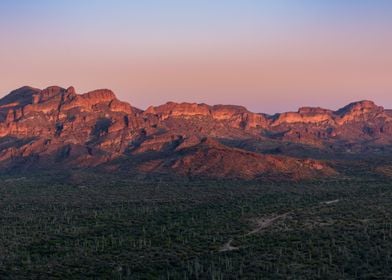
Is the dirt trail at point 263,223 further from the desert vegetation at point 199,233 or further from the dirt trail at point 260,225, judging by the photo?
the desert vegetation at point 199,233

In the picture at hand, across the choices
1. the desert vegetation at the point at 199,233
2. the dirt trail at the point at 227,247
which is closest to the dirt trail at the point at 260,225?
the dirt trail at the point at 227,247

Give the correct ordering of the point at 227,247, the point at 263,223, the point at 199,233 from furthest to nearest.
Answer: the point at 263,223
the point at 199,233
the point at 227,247

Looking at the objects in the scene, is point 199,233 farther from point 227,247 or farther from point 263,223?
point 263,223

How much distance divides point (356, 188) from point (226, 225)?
55.6 metres

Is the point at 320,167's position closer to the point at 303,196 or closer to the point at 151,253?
the point at 303,196

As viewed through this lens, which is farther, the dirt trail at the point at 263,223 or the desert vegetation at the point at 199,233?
the dirt trail at the point at 263,223

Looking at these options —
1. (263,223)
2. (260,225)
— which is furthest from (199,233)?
(263,223)

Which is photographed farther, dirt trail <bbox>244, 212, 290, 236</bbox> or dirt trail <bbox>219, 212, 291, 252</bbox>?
dirt trail <bbox>244, 212, 290, 236</bbox>

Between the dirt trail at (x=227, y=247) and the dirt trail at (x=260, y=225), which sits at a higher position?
the dirt trail at (x=260, y=225)

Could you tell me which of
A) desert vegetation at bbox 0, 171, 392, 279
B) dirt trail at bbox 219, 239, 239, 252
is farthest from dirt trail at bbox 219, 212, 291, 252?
desert vegetation at bbox 0, 171, 392, 279

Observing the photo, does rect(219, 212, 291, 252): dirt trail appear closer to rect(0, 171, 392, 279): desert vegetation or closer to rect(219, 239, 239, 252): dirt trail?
rect(219, 239, 239, 252): dirt trail

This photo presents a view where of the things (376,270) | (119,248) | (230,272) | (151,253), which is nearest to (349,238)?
(376,270)

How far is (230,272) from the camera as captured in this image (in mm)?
59031

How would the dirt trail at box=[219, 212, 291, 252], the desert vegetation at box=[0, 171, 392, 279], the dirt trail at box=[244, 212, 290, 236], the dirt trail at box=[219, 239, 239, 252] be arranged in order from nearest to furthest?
the desert vegetation at box=[0, 171, 392, 279] < the dirt trail at box=[219, 239, 239, 252] < the dirt trail at box=[219, 212, 291, 252] < the dirt trail at box=[244, 212, 290, 236]
